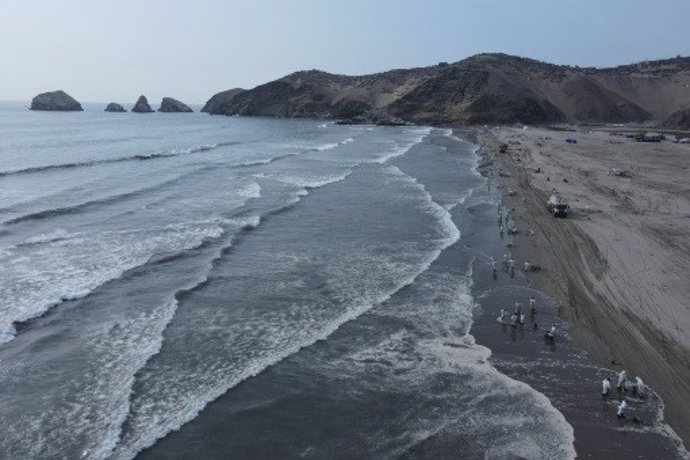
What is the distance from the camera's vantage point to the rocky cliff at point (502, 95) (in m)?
117

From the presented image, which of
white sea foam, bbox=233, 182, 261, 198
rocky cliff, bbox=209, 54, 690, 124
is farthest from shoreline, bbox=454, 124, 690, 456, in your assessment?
rocky cliff, bbox=209, 54, 690, 124

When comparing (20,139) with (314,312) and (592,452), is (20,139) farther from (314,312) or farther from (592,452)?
(592,452)

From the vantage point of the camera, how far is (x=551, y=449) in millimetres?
12500

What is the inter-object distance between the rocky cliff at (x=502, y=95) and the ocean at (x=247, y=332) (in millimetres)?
85365

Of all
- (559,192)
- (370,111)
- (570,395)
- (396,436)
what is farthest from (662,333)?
(370,111)

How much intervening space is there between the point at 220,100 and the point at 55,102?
5047cm

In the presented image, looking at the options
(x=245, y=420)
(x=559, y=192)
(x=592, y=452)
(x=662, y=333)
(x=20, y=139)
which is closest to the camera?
(x=592, y=452)

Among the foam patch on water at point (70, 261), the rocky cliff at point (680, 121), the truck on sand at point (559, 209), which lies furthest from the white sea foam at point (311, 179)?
the rocky cliff at point (680, 121)

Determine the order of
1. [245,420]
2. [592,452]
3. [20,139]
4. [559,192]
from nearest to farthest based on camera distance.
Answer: [592,452], [245,420], [559,192], [20,139]

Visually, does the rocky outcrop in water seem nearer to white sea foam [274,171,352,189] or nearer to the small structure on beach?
white sea foam [274,171,352,189]

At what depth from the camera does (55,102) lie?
177 m

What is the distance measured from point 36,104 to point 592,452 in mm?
201608

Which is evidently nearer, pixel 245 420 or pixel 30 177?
pixel 245 420

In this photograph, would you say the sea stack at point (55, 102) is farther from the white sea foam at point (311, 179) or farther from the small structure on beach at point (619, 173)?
the small structure on beach at point (619, 173)
